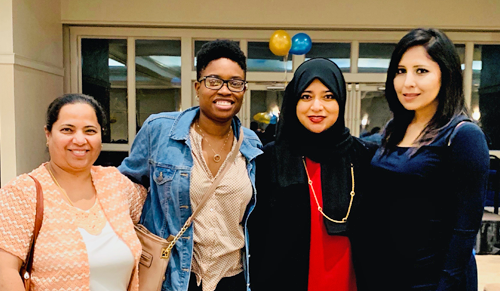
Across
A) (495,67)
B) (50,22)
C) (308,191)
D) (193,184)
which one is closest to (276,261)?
(308,191)

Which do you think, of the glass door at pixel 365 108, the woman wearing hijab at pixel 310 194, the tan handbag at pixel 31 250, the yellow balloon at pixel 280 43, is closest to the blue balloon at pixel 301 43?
the yellow balloon at pixel 280 43

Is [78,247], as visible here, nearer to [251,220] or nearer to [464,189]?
[251,220]

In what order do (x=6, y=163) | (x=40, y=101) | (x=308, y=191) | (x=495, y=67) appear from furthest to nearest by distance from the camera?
(x=495, y=67)
(x=40, y=101)
(x=6, y=163)
(x=308, y=191)

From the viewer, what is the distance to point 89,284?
3.86ft

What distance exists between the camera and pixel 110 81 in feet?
20.6

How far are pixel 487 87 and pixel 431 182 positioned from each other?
6.18 m

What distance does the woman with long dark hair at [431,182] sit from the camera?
1.25 m

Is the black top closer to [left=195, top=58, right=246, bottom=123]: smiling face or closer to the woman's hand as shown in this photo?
[left=195, top=58, right=246, bottom=123]: smiling face

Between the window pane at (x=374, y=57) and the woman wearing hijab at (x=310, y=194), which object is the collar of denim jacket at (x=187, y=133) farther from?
the window pane at (x=374, y=57)

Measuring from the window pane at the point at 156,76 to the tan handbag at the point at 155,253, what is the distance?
495 centimetres

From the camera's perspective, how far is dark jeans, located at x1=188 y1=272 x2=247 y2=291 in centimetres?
147

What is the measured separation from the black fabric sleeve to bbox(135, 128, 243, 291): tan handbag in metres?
0.92

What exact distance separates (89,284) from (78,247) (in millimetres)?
133

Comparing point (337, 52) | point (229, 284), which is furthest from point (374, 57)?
point (229, 284)
